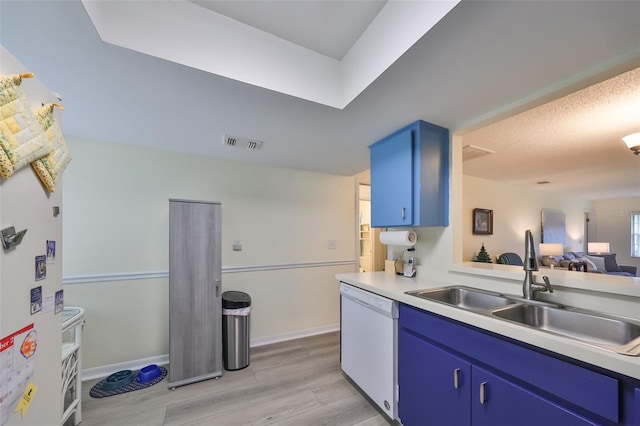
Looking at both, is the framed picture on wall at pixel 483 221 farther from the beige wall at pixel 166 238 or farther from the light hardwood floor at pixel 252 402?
the light hardwood floor at pixel 252 402

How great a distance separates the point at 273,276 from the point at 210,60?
241cm

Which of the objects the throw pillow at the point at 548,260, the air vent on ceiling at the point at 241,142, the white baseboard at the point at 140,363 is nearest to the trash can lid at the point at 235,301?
the white baseboard at the point at 140,363

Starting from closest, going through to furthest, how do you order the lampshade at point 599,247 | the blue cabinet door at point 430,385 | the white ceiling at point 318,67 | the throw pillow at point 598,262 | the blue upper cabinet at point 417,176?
the white ceiling at point 318,67 → the blue cabinet door at point 430,385 → the blue upper cabinet at point 417,176 → the lampshade at point 599,247 → the throw pillow at point 598,262

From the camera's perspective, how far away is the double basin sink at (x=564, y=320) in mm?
1076

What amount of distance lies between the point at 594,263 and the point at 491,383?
4646 millimetres

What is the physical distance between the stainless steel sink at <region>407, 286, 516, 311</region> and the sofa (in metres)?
2.21

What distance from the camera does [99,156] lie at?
2381mm

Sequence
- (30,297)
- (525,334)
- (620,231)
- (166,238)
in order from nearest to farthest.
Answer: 1. (30,297)
2. (525,334)
3. (620,231)
4. (166,238)

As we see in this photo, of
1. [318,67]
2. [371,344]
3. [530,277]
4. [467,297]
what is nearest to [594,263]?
[467,297]

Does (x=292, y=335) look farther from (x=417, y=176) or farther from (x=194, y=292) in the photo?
(x=417, y=176)

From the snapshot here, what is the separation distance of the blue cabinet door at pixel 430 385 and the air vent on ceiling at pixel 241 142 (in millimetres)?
2022

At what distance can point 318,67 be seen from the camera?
1.64 m

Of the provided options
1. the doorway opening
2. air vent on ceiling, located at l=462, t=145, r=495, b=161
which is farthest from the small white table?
air vent on ceiling, located at l=462, t=145, r=495, b=161

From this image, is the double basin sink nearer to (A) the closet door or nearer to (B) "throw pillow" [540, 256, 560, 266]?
(A) the closet door
